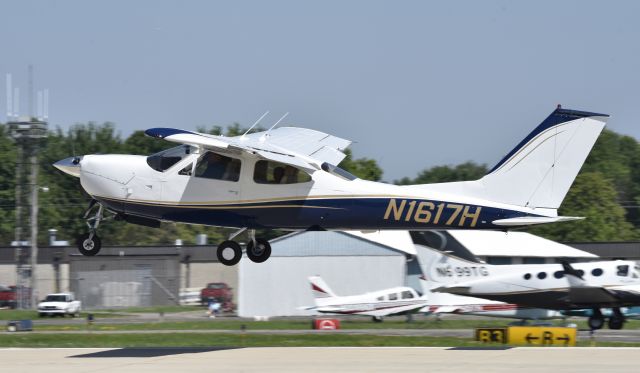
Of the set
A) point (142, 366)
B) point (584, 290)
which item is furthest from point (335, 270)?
point (142, 366)

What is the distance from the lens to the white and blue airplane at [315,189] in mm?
22875

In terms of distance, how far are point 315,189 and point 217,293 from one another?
132ft

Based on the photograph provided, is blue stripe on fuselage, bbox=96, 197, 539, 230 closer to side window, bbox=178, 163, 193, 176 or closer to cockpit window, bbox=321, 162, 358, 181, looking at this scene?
cockpit window, bbox=321, 162, 358, 181

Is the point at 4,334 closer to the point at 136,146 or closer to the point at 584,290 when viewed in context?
the point at 584,290

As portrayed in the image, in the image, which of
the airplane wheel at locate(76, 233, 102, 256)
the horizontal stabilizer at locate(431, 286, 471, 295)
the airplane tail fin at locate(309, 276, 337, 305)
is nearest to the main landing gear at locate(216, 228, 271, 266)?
the airplane wheel at locate(76, 233, 102, 256)

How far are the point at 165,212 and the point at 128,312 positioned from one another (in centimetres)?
3324

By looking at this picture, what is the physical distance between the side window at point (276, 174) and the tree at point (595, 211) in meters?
64.3

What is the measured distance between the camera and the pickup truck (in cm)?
5203

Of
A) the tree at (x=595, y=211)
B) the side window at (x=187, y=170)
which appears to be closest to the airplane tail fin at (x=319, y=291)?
the side window at (x=187, y=170)

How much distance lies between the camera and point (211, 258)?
221 feet

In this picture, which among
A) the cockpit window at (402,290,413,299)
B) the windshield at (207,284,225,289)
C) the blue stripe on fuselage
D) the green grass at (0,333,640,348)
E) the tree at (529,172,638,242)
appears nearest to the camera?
the blue stripe on fuselage

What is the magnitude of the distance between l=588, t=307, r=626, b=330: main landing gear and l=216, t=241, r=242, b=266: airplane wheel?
1836 cm

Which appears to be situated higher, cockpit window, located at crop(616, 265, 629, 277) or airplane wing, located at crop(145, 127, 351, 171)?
airplane wing, located at crop(145, 127, 351, 171)

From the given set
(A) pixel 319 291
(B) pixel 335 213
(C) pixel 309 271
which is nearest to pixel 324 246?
(C) pixel 309 271
